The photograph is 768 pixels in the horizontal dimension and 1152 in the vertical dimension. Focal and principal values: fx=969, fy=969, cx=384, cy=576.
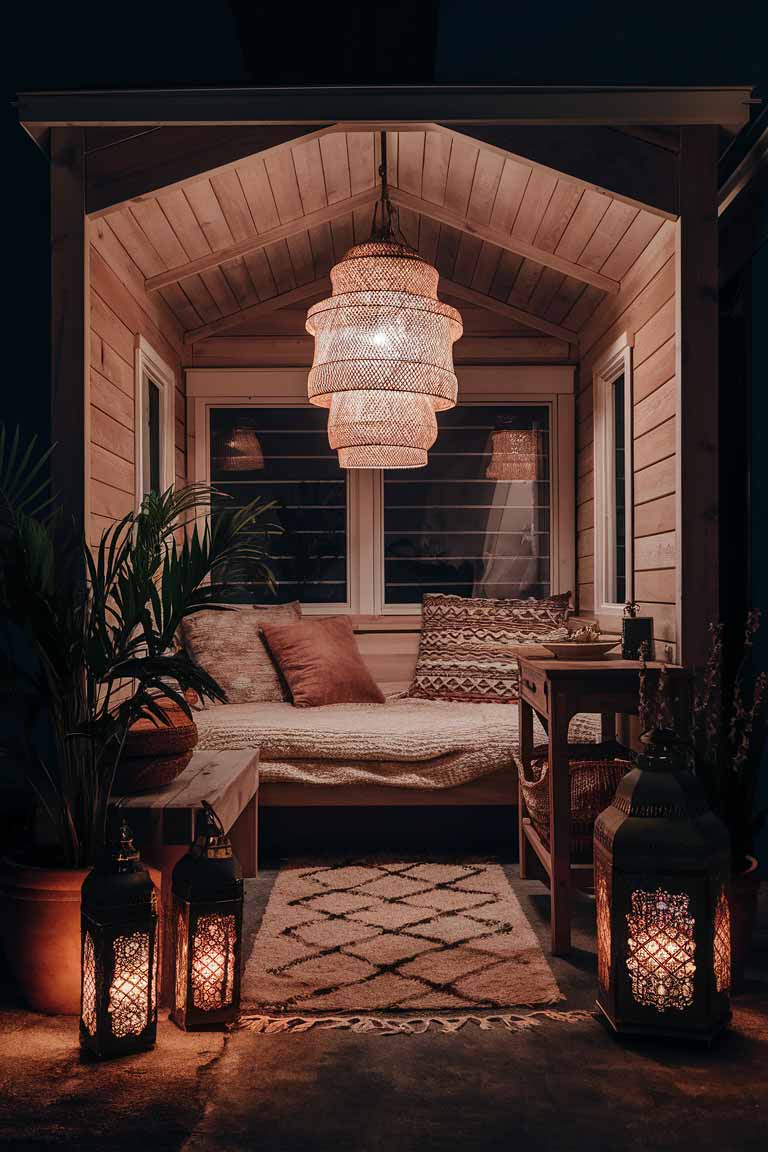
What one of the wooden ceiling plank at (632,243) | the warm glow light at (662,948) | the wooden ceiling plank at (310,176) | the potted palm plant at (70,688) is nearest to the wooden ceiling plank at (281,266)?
the wooden ceiling plank at (310,176)

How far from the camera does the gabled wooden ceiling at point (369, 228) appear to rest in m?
3.57

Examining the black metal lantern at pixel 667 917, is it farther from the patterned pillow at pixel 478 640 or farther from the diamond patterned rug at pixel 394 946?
the patterned pillow at pixel 478 640

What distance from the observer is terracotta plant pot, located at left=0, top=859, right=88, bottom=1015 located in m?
2.22

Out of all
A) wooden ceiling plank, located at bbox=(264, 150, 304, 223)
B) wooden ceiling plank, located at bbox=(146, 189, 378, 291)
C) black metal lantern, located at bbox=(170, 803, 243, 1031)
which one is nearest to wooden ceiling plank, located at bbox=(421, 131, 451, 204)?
wooden ceiling plank, located at bbox=(146, 189, 378, 291)

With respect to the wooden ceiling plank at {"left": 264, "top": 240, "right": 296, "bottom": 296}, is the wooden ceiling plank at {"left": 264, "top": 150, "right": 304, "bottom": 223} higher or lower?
higher

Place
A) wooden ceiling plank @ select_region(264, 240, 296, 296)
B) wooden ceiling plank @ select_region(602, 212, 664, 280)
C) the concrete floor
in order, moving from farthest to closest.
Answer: wooden ceiling plank @ select_region(264, 240, 296, 296)
wooden ceiling plank @ select_region(602, 212, 664, 280)
the concrete floor

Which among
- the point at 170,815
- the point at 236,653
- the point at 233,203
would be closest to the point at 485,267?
the point at 233,203

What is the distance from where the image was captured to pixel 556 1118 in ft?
5.82

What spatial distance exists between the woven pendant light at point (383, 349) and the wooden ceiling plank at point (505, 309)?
1166mm

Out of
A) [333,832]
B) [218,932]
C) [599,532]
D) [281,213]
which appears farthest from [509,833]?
[281,213]

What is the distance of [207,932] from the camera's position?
84.0 inches

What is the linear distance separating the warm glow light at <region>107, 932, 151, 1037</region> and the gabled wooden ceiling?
230 cm

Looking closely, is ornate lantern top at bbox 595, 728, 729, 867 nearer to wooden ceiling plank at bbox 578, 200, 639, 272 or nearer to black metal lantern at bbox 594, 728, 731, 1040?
black metal lantern at bbox 594, 728, 731, 1040

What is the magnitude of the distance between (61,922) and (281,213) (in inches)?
116
